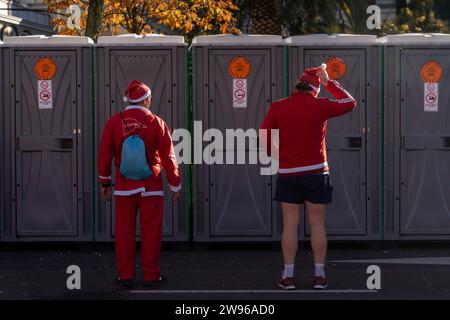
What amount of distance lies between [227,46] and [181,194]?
1734 millimetres

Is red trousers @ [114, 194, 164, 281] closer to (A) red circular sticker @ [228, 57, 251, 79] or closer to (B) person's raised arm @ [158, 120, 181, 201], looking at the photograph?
(B) person's raised arm @ [158, 120, 181, 201]

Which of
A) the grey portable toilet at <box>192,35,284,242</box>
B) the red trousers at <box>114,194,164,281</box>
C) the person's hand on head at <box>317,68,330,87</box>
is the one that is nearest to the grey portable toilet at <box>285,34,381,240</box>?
the grey portable toilet at <box>192,35,284,242</box>

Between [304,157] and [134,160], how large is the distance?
4.76 ft

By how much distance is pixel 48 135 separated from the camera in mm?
10820

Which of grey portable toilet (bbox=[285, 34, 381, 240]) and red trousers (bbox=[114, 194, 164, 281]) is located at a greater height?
grey portable toilet (bbox=[285, 34, 381, 240])

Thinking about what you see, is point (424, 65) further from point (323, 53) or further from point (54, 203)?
point (54, 203)

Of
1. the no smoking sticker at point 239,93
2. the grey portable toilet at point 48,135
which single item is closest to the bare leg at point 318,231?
the no smoking sticker at point 239,93

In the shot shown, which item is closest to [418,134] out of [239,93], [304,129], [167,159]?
[239,93]

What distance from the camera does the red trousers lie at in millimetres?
8461

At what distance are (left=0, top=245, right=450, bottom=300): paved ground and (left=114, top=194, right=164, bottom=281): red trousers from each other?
0.25 metres

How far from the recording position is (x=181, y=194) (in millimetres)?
10945
